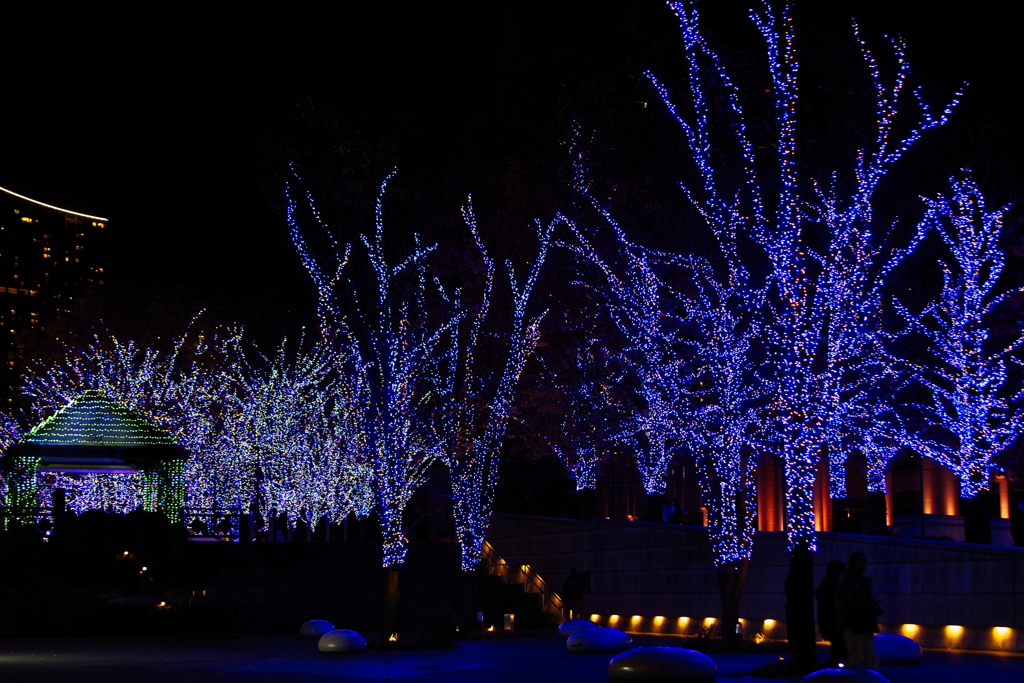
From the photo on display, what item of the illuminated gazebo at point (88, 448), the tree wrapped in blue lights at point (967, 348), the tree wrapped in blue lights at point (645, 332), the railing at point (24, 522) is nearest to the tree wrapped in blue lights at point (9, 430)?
the railing at point (24, 522)

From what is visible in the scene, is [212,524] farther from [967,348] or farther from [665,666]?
[665,666]

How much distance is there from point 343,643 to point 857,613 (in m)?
9.87

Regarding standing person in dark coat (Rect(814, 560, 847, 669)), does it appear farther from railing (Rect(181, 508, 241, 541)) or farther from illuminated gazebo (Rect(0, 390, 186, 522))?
railing (Rect(181, 508, 241, 541))

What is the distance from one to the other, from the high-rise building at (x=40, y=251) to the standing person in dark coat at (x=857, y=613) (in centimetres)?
7910

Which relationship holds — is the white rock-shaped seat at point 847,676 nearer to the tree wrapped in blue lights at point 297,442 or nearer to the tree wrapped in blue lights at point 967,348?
the tree wrapped in blue lights at point 967,348

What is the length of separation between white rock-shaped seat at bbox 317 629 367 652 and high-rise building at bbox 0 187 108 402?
7018 cm

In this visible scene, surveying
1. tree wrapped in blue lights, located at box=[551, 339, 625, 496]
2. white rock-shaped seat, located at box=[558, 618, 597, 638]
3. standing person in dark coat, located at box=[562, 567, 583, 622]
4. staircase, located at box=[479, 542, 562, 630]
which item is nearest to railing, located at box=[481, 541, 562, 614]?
staircase, located at box=[479, 542, 562, 630]

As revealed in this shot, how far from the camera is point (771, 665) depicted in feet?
45.3

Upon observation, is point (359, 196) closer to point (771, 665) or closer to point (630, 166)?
point (630, 166)

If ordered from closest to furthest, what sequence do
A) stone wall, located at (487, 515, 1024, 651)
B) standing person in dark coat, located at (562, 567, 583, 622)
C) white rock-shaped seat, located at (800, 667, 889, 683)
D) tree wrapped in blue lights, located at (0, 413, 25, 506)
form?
white rock-shaped seat, located at (800, 667, 889, 683)
stone wall, located at (487, 515, 1024, 651)
standing person in dark coat, located at (562, 567, 583, 622)
tree wrapped in blue lights, located at (0, 413, 25, 506)

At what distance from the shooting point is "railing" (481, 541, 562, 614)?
2964 cm

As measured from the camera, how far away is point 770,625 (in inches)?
867

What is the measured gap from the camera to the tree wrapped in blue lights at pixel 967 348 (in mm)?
19922

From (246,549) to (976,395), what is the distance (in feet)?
65.6
